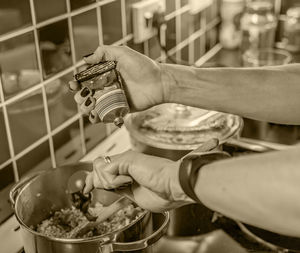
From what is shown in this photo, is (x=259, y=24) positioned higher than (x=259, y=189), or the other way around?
(x=259, y=189)

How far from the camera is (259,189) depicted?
524 millimetres

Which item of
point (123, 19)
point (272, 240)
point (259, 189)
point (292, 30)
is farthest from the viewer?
point (292, 30)

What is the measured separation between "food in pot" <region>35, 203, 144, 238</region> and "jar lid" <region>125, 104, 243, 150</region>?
0.16 metres

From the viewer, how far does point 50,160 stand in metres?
Answer: 1.00

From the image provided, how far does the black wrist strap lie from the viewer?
593mm

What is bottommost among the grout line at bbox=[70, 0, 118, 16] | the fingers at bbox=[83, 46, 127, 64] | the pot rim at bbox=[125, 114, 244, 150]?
the pot rim at bbox=[125, 114, 244, 150]

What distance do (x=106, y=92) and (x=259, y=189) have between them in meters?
0.32

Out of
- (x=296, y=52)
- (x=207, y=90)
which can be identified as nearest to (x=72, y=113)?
(x=207, y=90)

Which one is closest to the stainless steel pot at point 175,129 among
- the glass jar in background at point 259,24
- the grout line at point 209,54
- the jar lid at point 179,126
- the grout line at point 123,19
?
the jar lid at point 179,126

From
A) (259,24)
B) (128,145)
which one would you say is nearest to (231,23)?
(259,24)

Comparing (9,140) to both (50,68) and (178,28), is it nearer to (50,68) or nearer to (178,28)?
(50,68)

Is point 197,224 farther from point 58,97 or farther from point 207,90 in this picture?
point 58,97

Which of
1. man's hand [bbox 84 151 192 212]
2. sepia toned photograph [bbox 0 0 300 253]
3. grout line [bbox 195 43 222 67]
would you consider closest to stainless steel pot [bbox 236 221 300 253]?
sepia toned photograph [bbox 0 0 300 253]

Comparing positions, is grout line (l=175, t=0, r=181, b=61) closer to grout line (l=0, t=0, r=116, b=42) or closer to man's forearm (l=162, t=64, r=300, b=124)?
grout line (l=0, t=0, r=116, b=42)
